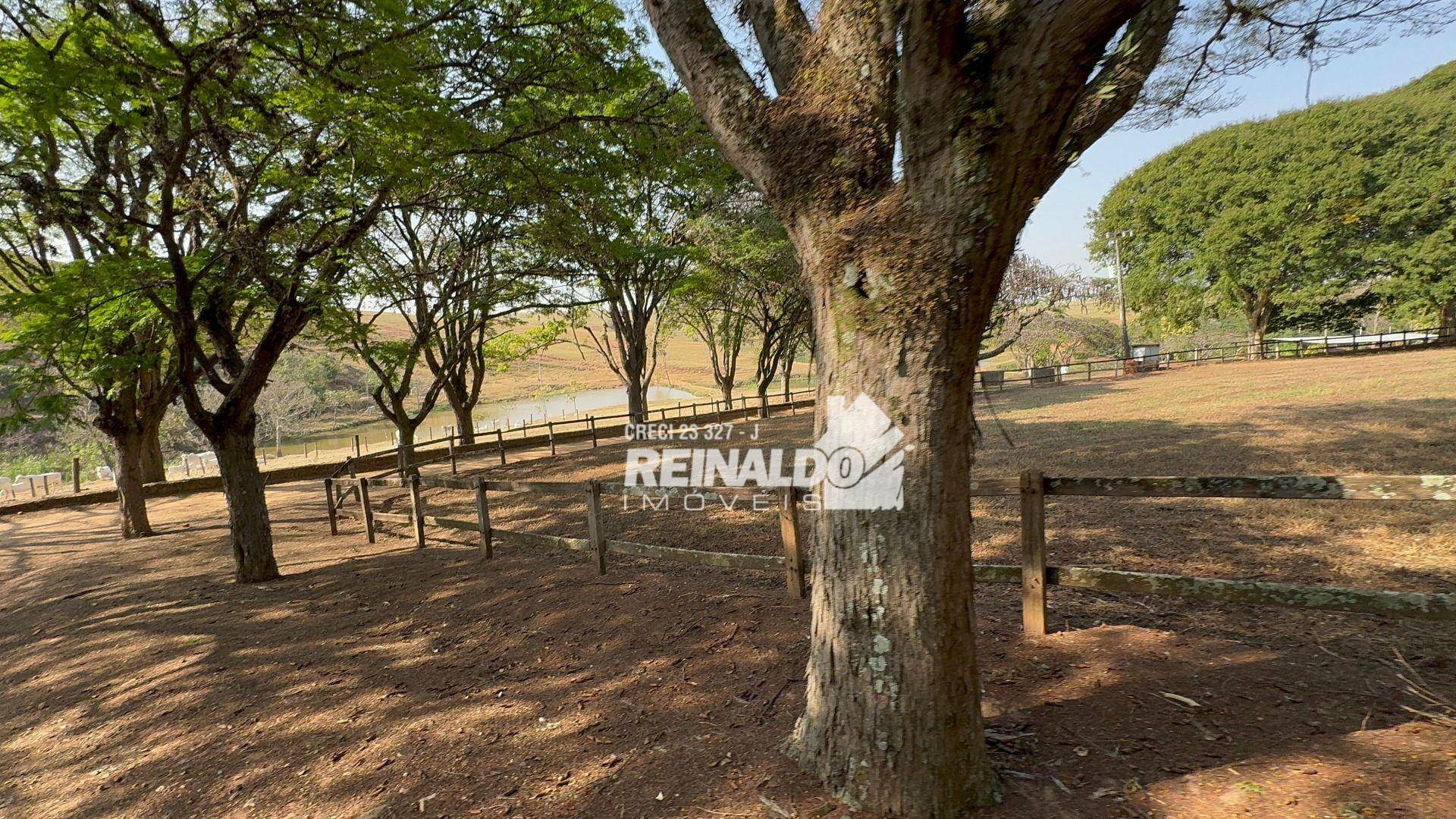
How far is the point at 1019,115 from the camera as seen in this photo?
6.27 ft

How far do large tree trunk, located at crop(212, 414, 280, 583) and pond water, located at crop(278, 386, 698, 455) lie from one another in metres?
27.2

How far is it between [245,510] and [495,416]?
2066 inches

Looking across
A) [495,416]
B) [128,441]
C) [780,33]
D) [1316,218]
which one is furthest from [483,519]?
[495,416]

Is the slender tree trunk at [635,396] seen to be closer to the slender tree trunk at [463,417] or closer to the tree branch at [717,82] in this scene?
the slender tree trunk at [463,417]

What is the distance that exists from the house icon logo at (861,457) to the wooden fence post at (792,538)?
1887 mm

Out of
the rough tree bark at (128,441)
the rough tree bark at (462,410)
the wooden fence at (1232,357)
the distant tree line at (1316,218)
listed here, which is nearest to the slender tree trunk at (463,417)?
the rough tree bark at (462,410)

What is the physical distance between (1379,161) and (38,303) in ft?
145

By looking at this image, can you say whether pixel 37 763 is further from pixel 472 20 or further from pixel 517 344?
pixel 517 344

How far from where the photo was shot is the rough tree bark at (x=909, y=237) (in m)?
1.93

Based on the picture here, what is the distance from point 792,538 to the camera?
4.29 m

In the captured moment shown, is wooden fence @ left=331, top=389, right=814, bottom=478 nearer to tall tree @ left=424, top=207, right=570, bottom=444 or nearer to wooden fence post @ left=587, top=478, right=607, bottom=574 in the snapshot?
tall tree @ left=424, top=207, right=570, bottom=444

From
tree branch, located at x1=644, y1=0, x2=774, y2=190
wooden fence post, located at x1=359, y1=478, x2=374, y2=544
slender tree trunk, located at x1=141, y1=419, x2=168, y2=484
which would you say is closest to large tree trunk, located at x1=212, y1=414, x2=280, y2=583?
wooden fence post, located at x1=359, y1=478, x2=374, y2=544

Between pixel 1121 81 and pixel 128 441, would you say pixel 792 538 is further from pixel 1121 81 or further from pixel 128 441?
pixel 128 441

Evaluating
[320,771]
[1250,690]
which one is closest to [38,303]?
[320,771]
